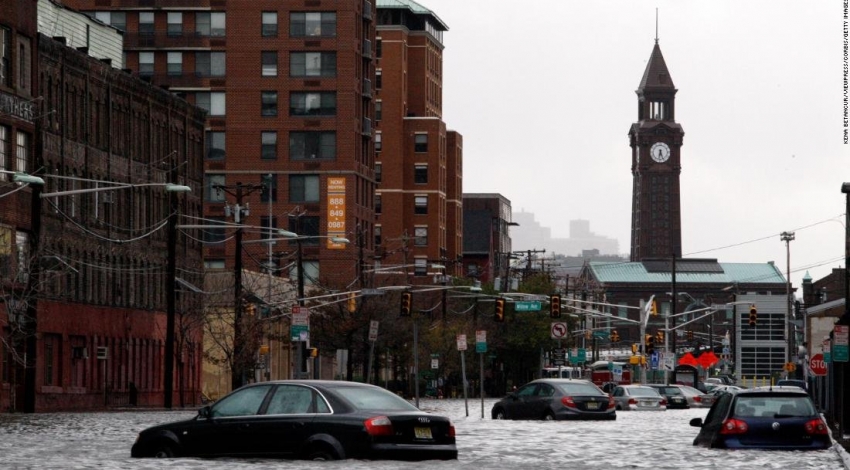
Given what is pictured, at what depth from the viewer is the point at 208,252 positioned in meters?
123

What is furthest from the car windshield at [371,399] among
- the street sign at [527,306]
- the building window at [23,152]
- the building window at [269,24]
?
the building window at [269,24]

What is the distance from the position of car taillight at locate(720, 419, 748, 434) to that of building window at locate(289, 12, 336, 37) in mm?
95445

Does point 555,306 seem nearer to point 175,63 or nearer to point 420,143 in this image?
point 175,63

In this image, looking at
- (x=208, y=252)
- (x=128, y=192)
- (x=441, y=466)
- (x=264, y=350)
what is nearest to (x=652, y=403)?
(x=264, y=350)

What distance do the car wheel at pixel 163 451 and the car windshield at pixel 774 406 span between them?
9.80 meters

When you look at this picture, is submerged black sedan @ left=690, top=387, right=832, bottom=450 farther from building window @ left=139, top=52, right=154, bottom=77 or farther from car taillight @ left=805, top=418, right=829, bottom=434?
building window @ left=139, top=52, right=154, bottom=77

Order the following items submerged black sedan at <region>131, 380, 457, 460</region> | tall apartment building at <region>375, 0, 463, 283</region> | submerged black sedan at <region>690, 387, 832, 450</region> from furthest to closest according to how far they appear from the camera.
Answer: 1. tall apartment building at <region>375, 0, 463, 283</region>
2. submerged black sedan at <region>690, 387, 832, 450</region>
3. submerged black sedan at <region>131, 380, 457, 460</region>

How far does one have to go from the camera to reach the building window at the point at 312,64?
409ft

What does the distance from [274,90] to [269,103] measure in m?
0.97

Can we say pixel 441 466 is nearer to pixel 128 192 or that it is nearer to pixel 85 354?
pixel 85 354

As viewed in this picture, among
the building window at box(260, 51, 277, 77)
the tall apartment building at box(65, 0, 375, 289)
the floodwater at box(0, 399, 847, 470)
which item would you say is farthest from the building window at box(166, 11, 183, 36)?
the floodwater at box(0, 399, 847, 470)

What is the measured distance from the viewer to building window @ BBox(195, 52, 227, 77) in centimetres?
12544

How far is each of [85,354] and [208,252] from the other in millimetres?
51316

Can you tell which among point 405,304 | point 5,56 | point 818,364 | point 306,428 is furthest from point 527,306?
point 306,428
